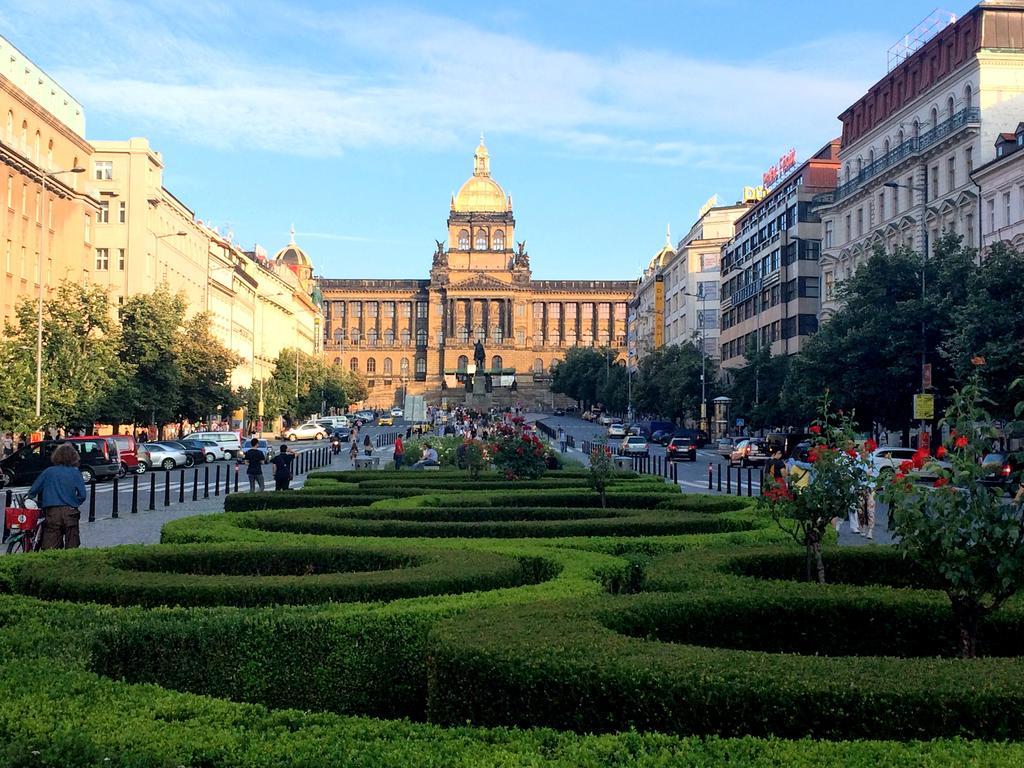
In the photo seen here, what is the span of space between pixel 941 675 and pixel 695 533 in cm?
996

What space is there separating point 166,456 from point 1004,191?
35214mm

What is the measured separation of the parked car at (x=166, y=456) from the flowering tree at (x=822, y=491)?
40.8 m

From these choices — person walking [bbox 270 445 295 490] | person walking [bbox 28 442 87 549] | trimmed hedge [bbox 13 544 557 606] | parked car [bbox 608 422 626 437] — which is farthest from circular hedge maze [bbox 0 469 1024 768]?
parked car [bbox 608 422 626 437]

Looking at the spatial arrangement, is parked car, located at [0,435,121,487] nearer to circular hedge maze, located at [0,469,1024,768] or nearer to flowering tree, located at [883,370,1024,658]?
circular hedge maze, located at [0,469,1024,768]

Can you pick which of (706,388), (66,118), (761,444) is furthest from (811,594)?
(706,388)

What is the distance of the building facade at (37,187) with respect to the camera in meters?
54.9

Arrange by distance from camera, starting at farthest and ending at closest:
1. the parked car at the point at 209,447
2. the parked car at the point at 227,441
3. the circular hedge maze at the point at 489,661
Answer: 1. the parked car at the point at 227,441
2. the parked car at the point at 209,447
3. the circular hedge maze at the point at 489,661

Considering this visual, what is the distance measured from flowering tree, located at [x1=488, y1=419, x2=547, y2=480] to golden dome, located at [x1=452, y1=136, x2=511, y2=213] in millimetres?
168964

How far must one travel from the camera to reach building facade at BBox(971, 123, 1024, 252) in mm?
48156

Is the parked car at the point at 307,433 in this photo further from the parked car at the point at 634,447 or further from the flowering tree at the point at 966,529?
the flowering tree at the point at 966,529

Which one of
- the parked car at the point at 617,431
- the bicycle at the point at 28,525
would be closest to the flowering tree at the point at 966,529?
the bicycle at the point at 28,525

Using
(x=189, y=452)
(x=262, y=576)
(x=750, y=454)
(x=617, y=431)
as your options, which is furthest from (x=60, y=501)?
(x=617, y=431)

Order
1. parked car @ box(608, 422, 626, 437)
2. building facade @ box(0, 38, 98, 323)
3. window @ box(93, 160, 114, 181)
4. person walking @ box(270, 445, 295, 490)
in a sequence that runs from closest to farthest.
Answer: person walking @ box(270, 445, 295, 490), building facade @ box(0, 38, 98, 323), window @ box(93, 160, 114, 181), parked car @ box(608, 422, 626, 437)

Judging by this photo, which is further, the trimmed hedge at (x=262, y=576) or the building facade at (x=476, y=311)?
the building facade at (x=476, y=311)
